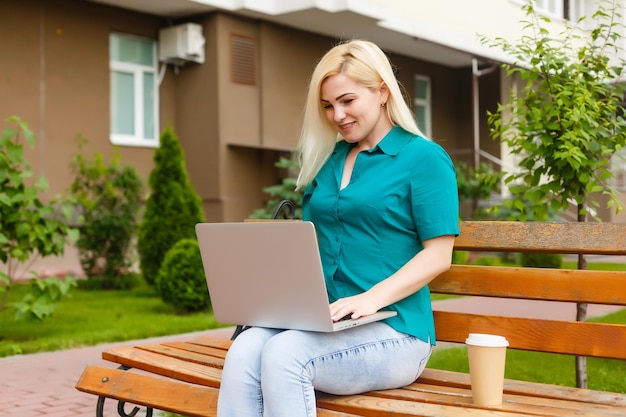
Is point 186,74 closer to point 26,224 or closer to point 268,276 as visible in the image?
point 26,224

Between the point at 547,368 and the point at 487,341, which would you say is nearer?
the point at 487,341

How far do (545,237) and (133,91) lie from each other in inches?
469

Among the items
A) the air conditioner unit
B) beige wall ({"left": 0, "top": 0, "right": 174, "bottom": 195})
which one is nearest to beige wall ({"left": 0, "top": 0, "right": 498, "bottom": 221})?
beige wall ({"left": 0, "top": 0, "right": 174, "bottom": 195})

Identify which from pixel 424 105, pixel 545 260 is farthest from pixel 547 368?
pixel 424 105

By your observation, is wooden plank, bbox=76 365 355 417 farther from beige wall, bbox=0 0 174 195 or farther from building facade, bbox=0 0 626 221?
building facade, bbox=0 0 626 221

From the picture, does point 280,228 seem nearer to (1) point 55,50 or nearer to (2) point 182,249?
(2) point 182,249

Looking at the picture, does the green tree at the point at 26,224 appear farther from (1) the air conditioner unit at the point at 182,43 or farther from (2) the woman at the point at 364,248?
(1) the air conditioner unit at the point at 182,43

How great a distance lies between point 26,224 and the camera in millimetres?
6555

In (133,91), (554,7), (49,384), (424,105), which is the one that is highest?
(554,7)

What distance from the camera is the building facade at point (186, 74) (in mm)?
12906

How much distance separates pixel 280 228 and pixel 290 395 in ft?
1.67

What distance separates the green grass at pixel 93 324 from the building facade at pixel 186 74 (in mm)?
3903

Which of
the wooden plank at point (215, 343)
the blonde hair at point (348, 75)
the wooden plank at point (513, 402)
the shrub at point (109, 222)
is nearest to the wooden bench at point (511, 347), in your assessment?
the wooden plank at point (513, 402)

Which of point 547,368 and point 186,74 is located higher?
point 186,74
